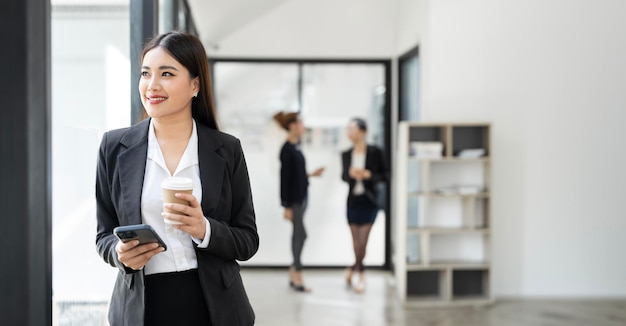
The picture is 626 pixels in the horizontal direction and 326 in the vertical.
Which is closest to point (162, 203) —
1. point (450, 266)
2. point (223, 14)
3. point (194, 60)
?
point (194, 60)

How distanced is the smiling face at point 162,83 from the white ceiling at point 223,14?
12.9ft

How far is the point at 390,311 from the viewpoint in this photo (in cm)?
474

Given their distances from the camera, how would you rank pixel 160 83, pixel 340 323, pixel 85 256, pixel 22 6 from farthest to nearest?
1. pixel 340 323
2. pixel 85 256
3. pixel 160 83
4. pixel 22 6

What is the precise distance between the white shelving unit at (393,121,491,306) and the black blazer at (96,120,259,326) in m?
3.53

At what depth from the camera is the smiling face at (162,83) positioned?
1.41 meters

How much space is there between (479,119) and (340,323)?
216 centimetres

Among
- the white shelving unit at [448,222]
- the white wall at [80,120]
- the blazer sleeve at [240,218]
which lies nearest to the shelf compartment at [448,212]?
the white shelving unit at [448,222]

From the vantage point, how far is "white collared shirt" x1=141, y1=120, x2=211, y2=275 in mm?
1396

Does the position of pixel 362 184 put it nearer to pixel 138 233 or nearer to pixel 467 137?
pixel 467 137

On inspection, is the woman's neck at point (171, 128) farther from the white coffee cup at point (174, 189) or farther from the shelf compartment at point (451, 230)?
the shelf compartment at point (451, 230)

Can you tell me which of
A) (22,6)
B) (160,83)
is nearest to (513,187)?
(160,83)

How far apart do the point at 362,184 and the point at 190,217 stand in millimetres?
4101

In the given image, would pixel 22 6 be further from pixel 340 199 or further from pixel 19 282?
pixel 340 199

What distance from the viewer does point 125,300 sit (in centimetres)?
144
